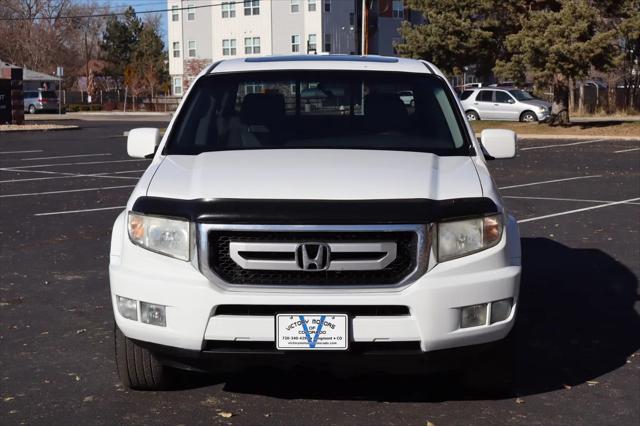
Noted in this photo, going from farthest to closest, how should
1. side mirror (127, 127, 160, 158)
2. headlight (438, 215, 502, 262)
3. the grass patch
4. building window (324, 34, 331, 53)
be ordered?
building window (324, 34, 331, 53)
the grass patch
side mirror (127, 127, 160, 158)
headlight (438, 215, 502, 262)

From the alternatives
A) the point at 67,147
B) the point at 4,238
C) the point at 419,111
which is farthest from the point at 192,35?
the point at 419,111

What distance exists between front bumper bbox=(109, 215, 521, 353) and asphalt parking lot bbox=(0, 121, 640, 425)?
0.43 meters

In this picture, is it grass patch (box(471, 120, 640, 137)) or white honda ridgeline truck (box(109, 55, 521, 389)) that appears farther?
grass patch (box(471, 120, 640, 137))

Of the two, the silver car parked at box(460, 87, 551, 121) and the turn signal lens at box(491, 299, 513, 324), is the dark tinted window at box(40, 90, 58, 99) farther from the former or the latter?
the turn signal lens at box(491, 299, 513, 324)

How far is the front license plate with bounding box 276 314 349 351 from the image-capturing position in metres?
4.25

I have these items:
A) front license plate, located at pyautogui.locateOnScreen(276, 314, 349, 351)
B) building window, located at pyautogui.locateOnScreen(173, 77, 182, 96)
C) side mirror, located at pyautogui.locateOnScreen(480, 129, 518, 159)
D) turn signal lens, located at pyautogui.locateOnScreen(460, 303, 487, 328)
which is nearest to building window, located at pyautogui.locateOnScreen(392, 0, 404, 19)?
building window, located at pyautogui.locateOnScreen(173, 77, 182, 96)

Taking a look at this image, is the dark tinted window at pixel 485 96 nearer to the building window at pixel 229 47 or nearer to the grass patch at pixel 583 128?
the grass patch at pixel 583 128

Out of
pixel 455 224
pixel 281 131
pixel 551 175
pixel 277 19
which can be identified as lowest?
pixel 551 175

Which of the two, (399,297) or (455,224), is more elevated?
(455,224)

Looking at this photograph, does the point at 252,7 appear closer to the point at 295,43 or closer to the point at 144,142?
the point at 295,43

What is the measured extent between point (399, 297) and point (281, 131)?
174cm

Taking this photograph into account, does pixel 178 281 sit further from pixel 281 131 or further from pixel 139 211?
pixel 281 131

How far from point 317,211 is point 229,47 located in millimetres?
69974

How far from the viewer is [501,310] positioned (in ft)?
14.7
